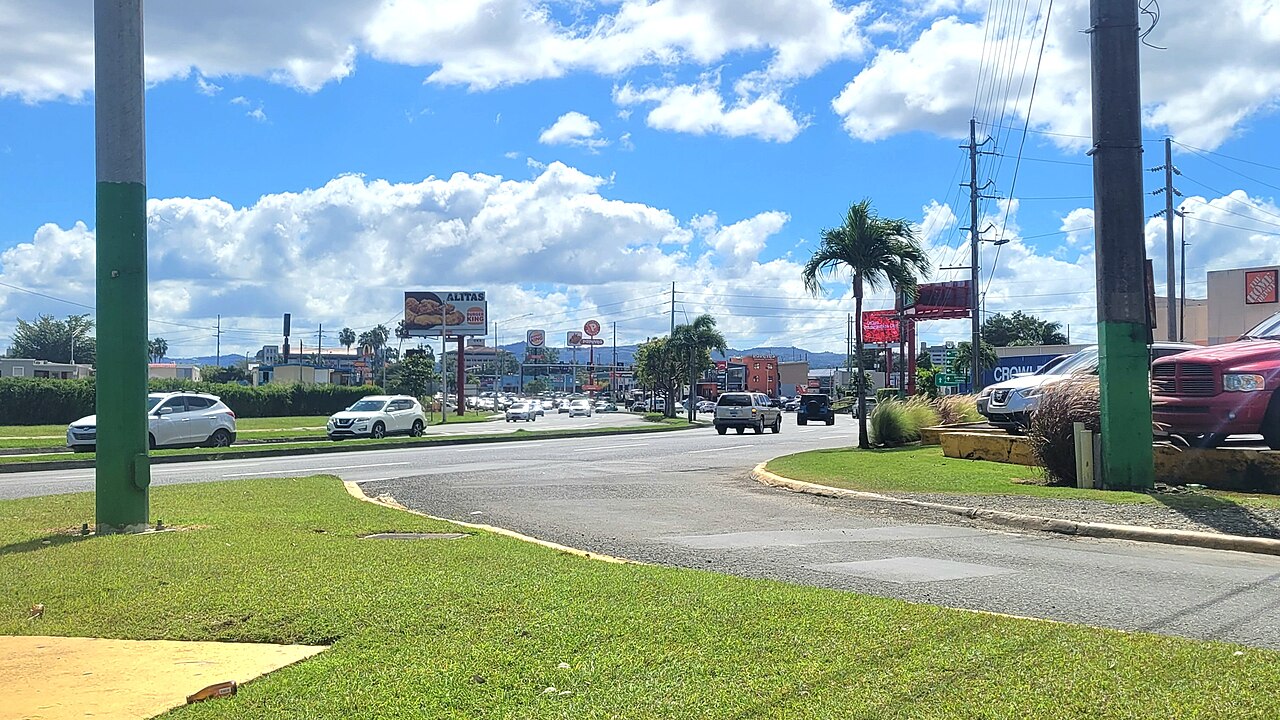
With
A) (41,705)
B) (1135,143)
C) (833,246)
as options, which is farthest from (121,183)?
(833,246)

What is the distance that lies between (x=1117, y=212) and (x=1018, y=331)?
109957 mm

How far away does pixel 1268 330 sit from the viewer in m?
16.1

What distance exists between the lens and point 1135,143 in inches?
567

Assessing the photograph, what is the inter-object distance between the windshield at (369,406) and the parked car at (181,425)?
24.2ft

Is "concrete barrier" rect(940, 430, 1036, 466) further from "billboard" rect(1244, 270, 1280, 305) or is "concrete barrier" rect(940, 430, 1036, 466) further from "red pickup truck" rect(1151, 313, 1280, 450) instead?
"billboard" rect(1244, 270, 1280, 305)

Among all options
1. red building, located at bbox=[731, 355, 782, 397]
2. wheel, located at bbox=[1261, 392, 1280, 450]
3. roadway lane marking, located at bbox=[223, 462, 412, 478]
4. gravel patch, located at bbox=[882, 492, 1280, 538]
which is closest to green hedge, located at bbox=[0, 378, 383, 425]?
roadway lane marking, located at bbox=[223, 462, 412, 478]

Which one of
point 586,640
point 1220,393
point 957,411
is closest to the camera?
point 586,640

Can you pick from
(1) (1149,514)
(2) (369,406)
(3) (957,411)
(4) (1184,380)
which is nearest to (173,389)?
(2) (369,406)

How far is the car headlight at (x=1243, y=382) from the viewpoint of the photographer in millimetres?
13797

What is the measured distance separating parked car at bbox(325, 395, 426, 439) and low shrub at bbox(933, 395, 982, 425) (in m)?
18.8

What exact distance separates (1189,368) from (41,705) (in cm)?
1398

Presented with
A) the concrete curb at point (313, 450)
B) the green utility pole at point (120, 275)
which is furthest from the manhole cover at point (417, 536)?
the concrete curb at point (313, 450)

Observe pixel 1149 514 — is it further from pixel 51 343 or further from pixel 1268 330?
pixel 51 343

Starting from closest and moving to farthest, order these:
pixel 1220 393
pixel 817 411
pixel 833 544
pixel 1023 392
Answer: pixel 833 544
pixel 1220 393
pixel 1023 392
pixel 817 411
